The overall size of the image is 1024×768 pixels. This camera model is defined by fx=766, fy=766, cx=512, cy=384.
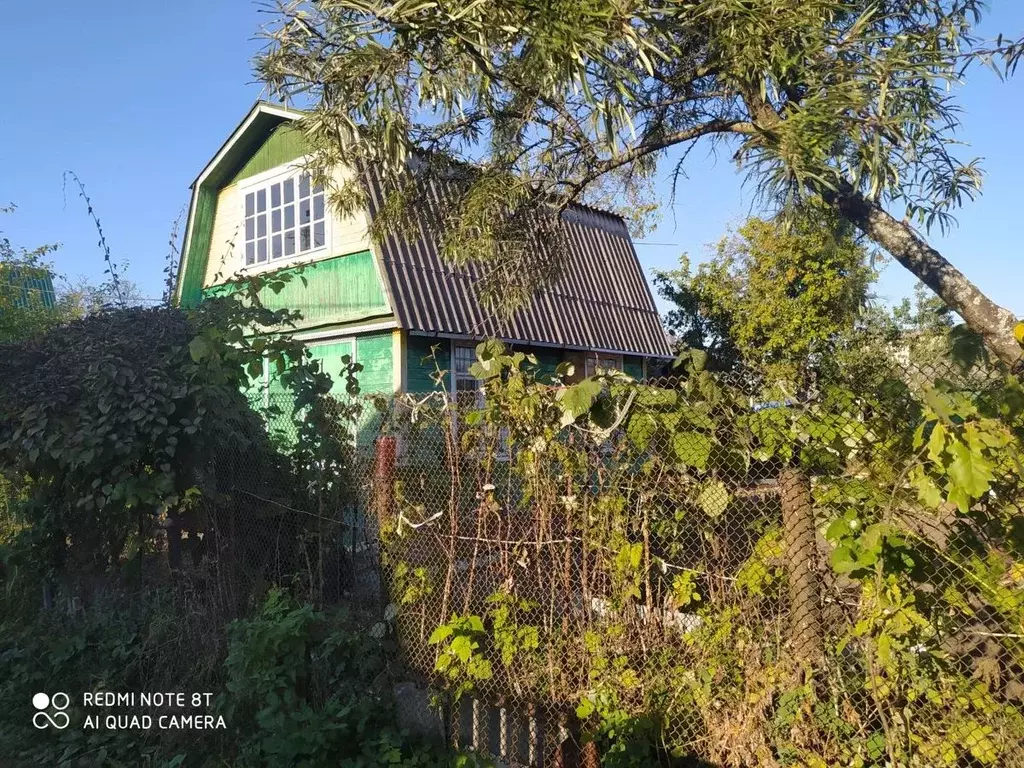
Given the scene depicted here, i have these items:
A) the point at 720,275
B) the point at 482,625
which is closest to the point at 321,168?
the point at 482,625

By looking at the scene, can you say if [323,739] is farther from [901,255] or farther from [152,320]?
[901,255]

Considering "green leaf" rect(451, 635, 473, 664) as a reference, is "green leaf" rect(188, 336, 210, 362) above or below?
above

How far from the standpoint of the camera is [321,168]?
615 centimetres

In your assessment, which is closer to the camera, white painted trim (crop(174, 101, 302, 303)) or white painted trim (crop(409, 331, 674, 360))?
white painted trim (crop(409, 331, 674, 360))

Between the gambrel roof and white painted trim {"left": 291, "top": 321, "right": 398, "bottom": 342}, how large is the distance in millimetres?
371

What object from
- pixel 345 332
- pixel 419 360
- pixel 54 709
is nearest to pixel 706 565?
pixel 54 709

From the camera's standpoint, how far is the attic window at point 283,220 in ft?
38.0

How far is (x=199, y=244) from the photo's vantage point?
13.5m

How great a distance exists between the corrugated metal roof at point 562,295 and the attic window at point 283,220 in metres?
1.68

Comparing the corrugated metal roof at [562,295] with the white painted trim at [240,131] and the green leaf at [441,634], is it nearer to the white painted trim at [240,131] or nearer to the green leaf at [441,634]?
the white painted trim at [240,131]

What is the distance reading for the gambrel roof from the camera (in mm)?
10492

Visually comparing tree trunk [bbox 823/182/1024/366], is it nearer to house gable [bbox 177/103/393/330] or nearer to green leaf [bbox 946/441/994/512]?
green leaf [bbox 946/441/994/512]

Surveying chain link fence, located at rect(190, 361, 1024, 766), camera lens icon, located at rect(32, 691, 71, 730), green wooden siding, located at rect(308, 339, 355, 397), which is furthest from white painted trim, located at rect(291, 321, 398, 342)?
chain link fence, located at rect(190, 361, 1024, 766)

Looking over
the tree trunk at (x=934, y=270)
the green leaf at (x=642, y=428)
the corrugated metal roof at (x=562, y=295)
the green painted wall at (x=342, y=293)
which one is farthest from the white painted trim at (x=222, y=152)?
the green leaf at (x=642, y=428)
